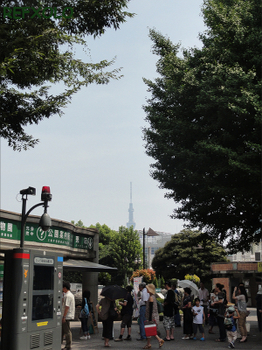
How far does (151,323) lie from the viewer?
1152 centimetres

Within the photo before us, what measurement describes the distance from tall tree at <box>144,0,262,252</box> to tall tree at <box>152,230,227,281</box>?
32.6 meters

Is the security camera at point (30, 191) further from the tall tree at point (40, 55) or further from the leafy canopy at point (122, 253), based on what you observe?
the leafy canopy at point (122, 253)

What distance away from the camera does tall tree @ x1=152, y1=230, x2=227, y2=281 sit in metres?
48.4

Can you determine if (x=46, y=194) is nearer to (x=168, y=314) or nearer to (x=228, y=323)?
(x=168, y=314)

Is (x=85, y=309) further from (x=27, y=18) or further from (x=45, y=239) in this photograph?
(x=27, y=18)

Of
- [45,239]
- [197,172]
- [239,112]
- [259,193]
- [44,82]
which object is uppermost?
[44,82]

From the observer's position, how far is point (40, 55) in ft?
40.1

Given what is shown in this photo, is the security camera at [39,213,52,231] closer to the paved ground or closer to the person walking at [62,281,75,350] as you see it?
→ the person walking at [62,281,75,350]

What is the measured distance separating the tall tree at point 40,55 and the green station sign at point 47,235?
3.02m

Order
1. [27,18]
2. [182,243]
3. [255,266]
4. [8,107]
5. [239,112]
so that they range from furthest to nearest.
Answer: [182,243] < [255,266] < [8,107] < [239,112] < [27,18]

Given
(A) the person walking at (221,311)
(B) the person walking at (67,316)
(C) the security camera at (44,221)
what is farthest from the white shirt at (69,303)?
(A) the person walking at (221,311)

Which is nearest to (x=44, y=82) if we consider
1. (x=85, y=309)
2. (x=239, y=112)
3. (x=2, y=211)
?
(x=2, y=211)

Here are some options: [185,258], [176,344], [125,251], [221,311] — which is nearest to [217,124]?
[221,311]

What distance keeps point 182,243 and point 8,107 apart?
3990 centimetres
